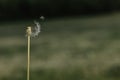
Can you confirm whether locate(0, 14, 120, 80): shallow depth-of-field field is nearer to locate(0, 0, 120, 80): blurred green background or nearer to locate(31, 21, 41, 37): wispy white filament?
locate(0, 0, 120, 80): blurred green background

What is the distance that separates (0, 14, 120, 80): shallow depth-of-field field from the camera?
5.03 metres

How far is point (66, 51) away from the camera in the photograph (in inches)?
272

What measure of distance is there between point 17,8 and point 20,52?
5587 millimetres

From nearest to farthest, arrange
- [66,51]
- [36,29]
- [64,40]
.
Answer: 1. [36,29]
2. [66,51]
3. [64,40]

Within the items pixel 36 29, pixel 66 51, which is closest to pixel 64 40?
pixel 66 51

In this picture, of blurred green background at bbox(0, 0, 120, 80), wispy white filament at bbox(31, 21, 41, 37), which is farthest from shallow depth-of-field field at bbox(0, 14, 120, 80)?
wispy white filament at bbox(31, 21, 41, 37)

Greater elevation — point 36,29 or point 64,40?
point 64,40

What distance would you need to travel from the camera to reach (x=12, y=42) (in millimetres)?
8875

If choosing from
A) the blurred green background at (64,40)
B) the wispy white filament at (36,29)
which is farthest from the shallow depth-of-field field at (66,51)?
the wispy white filament at (36,29)

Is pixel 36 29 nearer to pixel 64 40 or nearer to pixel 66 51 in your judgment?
pixel 66 51

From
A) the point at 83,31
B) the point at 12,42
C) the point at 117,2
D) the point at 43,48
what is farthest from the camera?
the point at 117,2

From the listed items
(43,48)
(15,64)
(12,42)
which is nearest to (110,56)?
(15,64)

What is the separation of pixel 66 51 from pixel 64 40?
1.63 metres

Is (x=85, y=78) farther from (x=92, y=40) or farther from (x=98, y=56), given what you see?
(x=92, y=40)
